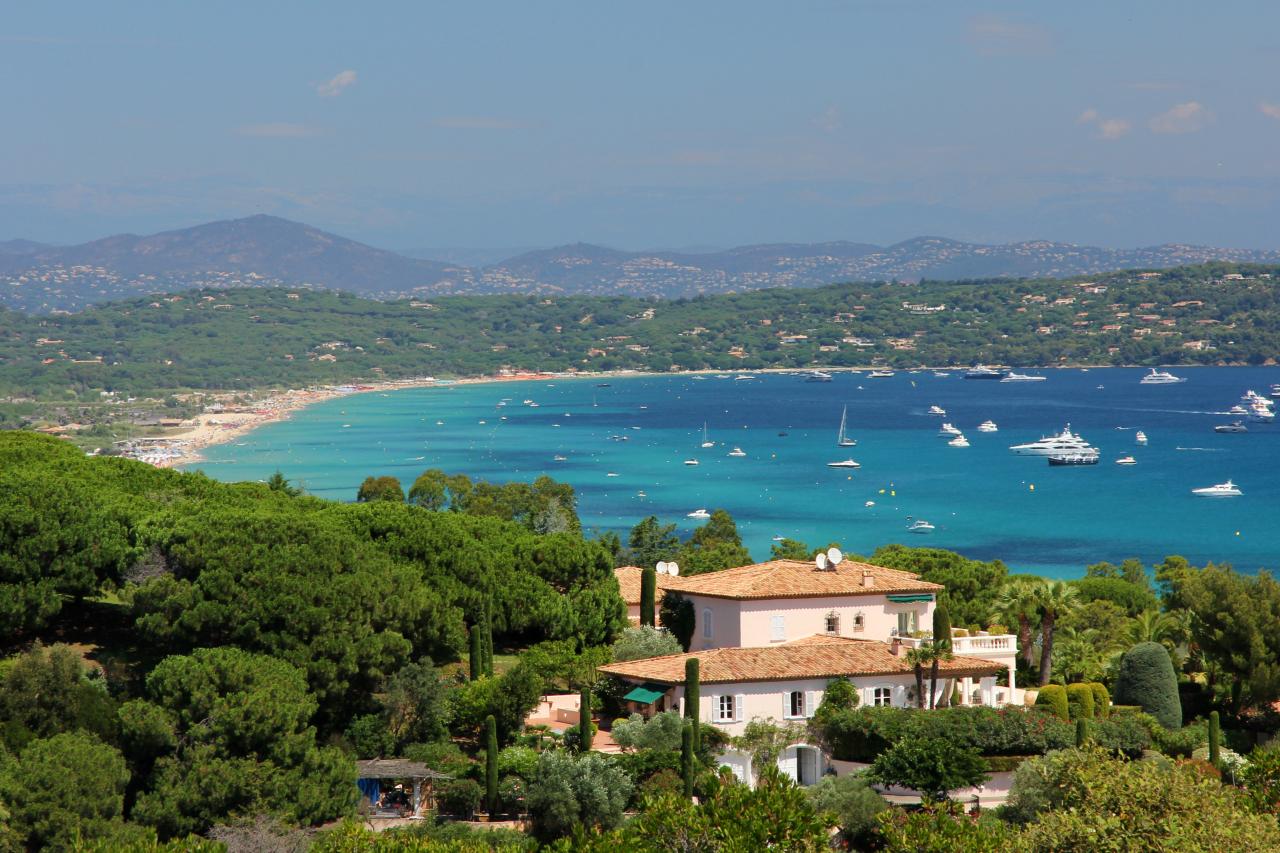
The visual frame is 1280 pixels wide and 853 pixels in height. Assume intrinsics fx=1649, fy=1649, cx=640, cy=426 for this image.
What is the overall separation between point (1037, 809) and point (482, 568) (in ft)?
50.3

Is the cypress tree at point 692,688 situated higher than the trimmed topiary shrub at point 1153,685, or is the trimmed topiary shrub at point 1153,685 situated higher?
the cypress tree at point 692,688

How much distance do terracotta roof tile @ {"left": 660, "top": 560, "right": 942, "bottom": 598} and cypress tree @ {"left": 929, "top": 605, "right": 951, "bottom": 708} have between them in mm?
2567

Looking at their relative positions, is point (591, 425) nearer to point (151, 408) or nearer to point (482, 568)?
point (151, 408)

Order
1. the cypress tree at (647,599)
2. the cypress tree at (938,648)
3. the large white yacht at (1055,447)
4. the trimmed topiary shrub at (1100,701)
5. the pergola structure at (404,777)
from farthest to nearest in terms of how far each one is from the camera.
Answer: the large white yacht at (1055,447), the cypress tree at (647,599), the trimmed topiary shrub at (1100,701), the cypress tree at (938,648), the pergola structure at (404,777)

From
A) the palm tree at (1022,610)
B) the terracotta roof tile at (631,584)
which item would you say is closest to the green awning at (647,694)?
the terracotta roof tile at (631,584)

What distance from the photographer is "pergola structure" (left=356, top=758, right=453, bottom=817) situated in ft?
94.0

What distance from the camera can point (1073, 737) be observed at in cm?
3005

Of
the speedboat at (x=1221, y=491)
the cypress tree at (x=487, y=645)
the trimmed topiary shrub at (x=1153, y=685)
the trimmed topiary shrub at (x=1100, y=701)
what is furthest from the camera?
the speedboat at (x=1221, y=491)

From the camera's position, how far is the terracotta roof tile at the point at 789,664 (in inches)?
1230

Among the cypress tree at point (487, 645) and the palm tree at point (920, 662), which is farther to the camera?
the cypress tree at point (487, 645)

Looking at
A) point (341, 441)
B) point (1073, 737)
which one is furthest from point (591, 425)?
point (1073, 737)

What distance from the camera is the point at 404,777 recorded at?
28875mm

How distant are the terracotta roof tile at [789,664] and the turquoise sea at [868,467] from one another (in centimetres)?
4463

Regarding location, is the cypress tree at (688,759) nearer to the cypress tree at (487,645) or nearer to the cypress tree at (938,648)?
the cypress tree at (938,648)
